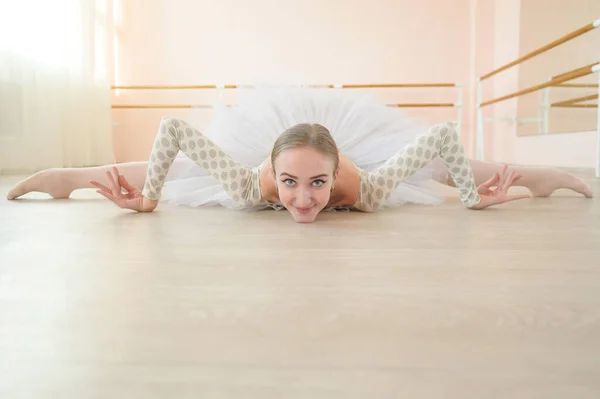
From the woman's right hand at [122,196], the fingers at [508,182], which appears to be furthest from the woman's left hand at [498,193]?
the woman's right hand at [122,196]

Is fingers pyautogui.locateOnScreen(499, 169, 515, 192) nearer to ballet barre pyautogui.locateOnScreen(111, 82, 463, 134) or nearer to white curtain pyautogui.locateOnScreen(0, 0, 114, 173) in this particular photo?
white curtain pyautogui.locateOnScreen(0, 0, 114, 173)

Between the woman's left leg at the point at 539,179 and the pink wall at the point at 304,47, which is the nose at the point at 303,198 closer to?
the woman's left leg at the point at 539,179

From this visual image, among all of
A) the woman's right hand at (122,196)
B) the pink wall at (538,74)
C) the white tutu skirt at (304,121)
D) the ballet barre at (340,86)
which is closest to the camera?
the woman's right hand at (122,196)

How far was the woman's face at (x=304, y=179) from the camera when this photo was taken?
103 cm

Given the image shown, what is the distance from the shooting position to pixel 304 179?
1048 mm

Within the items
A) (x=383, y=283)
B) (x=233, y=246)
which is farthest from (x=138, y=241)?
(x=383, y=283)

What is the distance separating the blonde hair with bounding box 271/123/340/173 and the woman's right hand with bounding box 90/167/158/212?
0.36 meters

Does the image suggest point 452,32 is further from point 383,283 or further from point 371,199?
point 383,283

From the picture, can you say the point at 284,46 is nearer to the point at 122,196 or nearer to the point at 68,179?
the point at 68,179

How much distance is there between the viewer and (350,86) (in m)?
4.82

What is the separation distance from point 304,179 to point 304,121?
1.76ft

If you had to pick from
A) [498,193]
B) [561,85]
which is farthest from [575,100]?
[498,193]

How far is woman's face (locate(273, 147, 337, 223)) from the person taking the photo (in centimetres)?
103

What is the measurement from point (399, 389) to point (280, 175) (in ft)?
2.51
